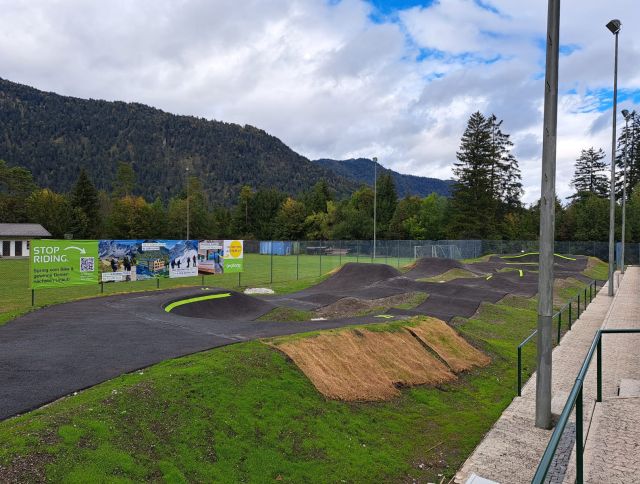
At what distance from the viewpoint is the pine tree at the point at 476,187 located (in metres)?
78.8

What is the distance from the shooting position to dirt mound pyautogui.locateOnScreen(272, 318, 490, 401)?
11.1m

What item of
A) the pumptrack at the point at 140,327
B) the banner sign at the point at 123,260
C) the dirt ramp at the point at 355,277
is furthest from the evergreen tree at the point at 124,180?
the pumptrack at the point at 140,327

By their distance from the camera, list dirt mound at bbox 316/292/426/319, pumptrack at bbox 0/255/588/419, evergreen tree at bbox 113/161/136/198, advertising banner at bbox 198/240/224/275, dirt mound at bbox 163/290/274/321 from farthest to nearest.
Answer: evergreen tree at bbox 113/161/136/198 → advertising banner at bbox 198/240/224/275 → dirt mound at bbox 316/292/426/319 → dirt mound at bbox 163/290/274/321 → pumptrack at bbox 0/255/588/419

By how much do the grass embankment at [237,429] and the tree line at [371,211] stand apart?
64067 mm

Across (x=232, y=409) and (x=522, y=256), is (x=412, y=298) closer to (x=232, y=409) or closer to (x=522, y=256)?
(x=232, y=409)

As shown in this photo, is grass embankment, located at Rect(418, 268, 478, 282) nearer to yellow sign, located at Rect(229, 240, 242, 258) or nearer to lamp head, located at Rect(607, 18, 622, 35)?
yellow sign, located at Rect(229, 240, 242, 258)

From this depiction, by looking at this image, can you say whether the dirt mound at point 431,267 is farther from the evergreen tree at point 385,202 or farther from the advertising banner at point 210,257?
the evergreen tree at point 385,202

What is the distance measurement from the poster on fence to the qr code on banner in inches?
31.3

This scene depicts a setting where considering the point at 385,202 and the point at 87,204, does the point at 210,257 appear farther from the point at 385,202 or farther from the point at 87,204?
the point at 385,202

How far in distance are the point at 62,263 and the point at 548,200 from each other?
1840cm

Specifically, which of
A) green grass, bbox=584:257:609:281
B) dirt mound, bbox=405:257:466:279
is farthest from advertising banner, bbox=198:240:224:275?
green grass, bbox=584:257:609:281

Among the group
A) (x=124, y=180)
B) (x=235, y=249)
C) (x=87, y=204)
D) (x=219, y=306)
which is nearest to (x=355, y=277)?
(x=235, y=249)

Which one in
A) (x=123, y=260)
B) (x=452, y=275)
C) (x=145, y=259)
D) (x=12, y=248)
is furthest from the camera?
(x=12, y=248)

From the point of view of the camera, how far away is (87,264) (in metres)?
20.6
